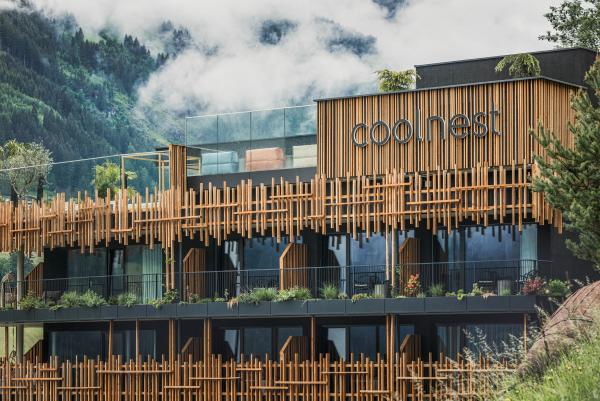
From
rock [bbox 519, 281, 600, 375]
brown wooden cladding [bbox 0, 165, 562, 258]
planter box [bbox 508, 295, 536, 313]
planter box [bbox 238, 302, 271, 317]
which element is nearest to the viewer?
rock [bbox 519, 281, 600, 375]

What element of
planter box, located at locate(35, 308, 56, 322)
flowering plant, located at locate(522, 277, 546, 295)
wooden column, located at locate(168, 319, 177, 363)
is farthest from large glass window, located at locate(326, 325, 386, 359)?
planter box, located at locate(35, 308, 56, 322)

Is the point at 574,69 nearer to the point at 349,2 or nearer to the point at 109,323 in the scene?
the point at 109,323

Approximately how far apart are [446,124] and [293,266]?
631cm

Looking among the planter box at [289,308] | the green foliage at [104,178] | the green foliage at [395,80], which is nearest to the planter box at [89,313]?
the green foliage at [104,178]

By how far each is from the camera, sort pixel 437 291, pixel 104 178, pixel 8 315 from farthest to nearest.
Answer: pixel 104 178
pixel 8 315
pixel 437 291

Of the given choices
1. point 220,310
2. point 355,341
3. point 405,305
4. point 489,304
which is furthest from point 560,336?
point 220,310

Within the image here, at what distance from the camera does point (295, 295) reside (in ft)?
117

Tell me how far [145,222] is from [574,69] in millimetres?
13961

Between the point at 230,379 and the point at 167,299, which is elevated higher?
the point at 167,299

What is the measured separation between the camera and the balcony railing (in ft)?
112

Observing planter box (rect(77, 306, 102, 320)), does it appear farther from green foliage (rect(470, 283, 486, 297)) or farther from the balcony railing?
green foliage (rect(470, 283, 486, 297))

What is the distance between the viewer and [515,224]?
33.8 metres

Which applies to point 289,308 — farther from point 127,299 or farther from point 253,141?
point 127,299

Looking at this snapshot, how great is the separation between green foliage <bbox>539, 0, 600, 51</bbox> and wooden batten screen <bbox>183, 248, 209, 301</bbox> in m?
21.8
